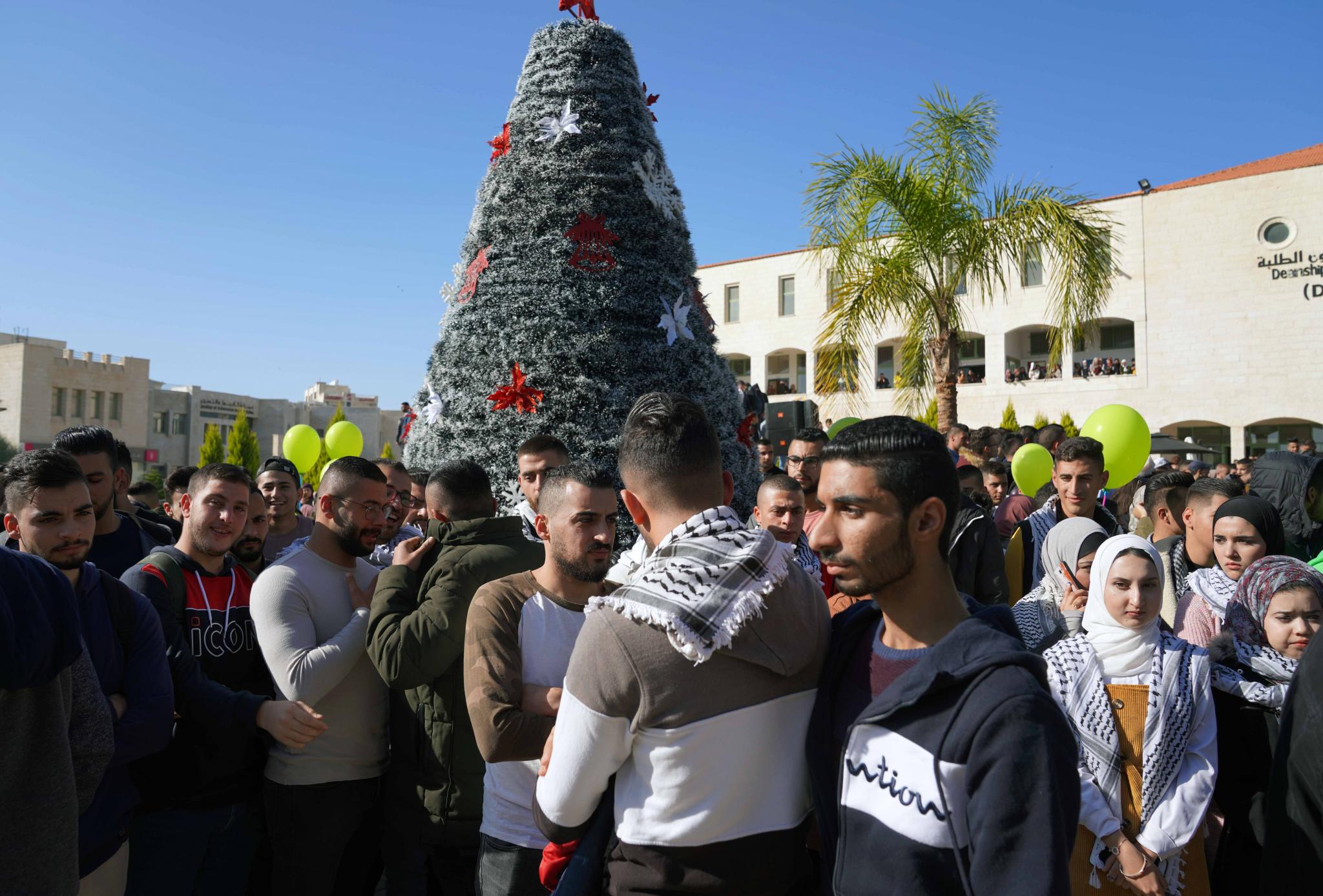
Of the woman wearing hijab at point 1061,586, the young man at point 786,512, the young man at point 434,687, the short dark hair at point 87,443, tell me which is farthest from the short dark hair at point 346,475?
the woman wearing hijab at point 1061,586

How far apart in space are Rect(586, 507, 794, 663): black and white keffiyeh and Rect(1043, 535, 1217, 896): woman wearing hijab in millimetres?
1730

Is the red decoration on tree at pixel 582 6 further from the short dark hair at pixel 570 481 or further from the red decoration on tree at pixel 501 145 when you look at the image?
the short dark hair at pixel 570 481

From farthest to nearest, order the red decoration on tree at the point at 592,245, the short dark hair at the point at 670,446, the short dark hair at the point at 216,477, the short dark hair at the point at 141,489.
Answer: the short dark hair at the point at 141,489, the red decoration on tree at the point at 592,245, the short dark hair at the point at 216,477, the short dark hair at the point at 670,446

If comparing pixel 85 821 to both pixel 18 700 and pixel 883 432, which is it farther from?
pixel 883 432

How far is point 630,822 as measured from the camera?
1849 mm

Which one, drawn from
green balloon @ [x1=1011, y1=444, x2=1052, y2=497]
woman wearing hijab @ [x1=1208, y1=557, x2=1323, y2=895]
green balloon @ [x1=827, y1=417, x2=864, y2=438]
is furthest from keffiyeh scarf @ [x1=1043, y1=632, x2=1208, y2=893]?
green balloon @ [x1=1011, y1=444, x2=1052, y2=497]

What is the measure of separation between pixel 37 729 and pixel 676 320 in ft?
13.6

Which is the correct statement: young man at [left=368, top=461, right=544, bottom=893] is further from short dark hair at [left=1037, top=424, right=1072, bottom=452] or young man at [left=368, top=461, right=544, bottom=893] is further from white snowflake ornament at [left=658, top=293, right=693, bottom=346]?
short dark hair at [left=1037, top=424, right=1072, bottom=452]

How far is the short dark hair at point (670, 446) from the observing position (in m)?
2.01

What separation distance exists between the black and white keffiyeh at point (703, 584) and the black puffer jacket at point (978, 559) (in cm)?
326

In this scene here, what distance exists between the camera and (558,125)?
5.73 meters

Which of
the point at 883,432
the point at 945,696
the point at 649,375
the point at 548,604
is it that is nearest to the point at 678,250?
the point at 649,375

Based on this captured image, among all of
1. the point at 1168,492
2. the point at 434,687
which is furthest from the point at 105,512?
the point at 1168,492

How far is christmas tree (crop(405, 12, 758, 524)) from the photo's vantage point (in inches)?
216
